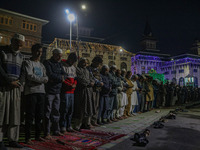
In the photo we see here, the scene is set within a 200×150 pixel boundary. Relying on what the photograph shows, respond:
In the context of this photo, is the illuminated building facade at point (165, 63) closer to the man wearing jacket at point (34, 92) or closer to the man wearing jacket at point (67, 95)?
the man wearing jacket at point (67, 95)

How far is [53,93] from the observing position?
415cm

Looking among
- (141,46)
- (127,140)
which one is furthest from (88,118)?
(141,46)

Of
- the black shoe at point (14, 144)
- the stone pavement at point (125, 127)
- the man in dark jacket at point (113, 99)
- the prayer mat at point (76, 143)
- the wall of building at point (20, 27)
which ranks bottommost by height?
the stone pavement at point (125, 127)

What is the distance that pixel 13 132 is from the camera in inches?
129

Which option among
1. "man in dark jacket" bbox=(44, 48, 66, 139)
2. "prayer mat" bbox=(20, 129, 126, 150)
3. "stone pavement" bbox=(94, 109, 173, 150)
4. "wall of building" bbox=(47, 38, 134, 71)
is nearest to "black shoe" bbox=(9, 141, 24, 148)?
"prayer mat" bbox=(20, 129, 126, 150)

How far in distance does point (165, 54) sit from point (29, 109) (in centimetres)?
9997

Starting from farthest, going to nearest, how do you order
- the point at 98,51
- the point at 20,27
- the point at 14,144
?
1. the point at 98,51
2. the point at 20,27
3. the point at 14,144

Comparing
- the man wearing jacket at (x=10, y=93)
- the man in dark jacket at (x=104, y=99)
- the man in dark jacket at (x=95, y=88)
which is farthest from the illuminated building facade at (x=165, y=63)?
the man wearing jacket at (x=10, y=93)

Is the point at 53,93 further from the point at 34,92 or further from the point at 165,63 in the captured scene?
the point at 165,63

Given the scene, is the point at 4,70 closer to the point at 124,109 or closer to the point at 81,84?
the point at 81,84

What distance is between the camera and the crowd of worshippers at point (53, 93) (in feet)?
10.7

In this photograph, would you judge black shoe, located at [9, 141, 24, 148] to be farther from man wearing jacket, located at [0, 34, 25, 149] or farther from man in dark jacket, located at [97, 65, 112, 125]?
man in dark jacket, located at [97, 65, 112, 125]

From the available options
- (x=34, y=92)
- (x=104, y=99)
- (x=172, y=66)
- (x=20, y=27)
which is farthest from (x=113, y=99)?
(x=172, y=66)

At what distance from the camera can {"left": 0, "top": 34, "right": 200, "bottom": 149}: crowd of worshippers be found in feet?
10.7
